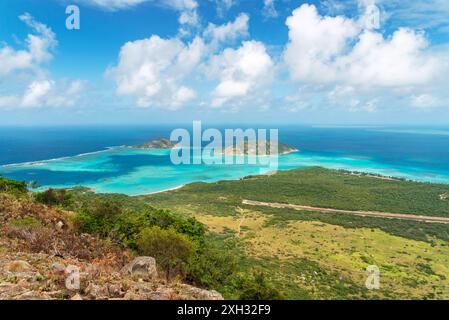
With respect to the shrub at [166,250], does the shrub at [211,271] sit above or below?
below

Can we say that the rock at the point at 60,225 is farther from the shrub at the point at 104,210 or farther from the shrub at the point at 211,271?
the shrub at the point at 211,271

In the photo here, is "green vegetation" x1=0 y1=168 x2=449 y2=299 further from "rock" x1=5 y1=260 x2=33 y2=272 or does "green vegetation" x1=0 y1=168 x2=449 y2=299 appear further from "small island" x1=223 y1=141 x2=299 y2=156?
"small island" x1=223 y1=141 x2=299 y2=156

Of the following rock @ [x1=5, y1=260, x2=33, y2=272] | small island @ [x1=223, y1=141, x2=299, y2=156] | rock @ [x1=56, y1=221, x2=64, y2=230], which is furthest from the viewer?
small island @ [x1=223, y1=141, x2=299, y2=156]

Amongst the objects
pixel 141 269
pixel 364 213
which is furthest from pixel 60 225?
pixel 364 213

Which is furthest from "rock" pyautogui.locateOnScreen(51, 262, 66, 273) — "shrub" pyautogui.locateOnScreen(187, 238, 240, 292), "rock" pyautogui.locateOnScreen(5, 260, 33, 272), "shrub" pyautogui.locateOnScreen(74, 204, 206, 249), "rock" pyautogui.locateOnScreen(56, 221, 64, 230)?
"shrub" pyautogui.locateOnScreen(74, 204, 206, 249)

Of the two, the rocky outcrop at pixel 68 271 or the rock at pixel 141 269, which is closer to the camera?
the rocky outcrop at pixel 68 271

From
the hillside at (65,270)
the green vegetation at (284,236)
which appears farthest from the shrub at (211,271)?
the hillside at (65,270)
